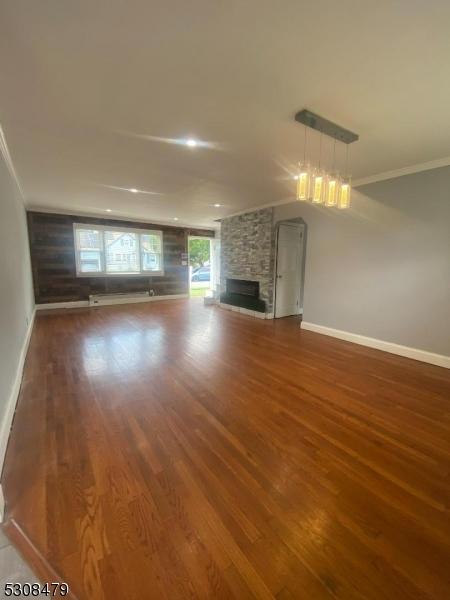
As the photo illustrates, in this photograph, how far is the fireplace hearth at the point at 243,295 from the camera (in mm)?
6068

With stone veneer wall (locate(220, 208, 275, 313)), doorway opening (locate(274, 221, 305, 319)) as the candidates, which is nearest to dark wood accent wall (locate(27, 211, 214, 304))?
stone veneer wall (locate(220, 208, 275, 313))

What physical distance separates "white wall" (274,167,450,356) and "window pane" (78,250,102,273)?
566 cm

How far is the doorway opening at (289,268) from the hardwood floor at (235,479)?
115 inches

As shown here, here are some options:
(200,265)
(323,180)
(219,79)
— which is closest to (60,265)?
(200,265)

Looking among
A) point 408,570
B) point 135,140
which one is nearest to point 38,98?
point 135,140

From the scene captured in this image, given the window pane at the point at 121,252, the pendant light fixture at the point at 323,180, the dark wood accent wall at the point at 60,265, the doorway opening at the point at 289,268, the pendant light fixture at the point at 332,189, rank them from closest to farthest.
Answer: the pendant light fixture at the point at 323,180 → the pendant light fixture at the point at 332,189 → the doorway opening at the point at 289,268 → the dark wood accent wall at the point at 60,265 → the window pane at the point at 121,252

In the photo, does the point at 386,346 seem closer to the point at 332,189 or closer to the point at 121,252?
the point at 332,189

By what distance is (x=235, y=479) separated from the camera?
1.54m

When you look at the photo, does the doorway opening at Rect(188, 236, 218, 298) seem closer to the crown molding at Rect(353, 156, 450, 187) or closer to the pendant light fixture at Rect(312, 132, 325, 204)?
the crown molding at Rect(353, 156, 450, 187)

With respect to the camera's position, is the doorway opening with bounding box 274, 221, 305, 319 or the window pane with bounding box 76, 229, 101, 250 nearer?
the doorway opening with bounding box 274, 221, 305, 319

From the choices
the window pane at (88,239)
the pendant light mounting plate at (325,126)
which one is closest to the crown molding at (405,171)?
the pendant light mounting plate at (325,126)

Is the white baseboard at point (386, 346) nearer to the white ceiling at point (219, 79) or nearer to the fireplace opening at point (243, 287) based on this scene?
the fireplace opening at point (243, 287)

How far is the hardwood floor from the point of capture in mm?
1075

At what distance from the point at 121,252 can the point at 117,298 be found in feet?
4.50
